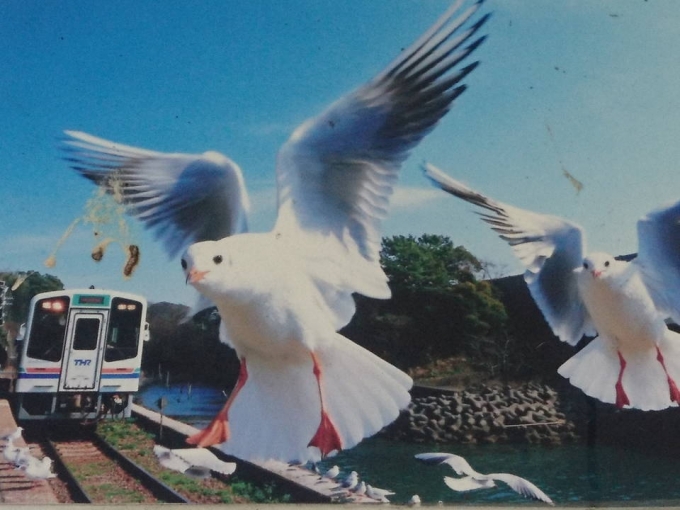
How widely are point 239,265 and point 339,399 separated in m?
0.88

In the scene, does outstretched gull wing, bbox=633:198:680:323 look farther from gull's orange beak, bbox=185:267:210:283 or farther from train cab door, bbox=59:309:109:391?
train cab door, bbox=59:309:109:391

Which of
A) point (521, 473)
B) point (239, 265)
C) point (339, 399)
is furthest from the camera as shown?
point (521, 473)

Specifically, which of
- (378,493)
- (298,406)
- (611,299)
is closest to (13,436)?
(298,406)

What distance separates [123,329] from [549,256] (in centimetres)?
244

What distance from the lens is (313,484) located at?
11.3 ft

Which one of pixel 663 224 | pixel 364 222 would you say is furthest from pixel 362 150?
pixel 663 224

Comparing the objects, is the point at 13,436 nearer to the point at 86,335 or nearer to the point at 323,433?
the point at 86,335

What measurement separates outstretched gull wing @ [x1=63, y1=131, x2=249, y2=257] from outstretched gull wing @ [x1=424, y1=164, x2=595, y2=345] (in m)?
1.37

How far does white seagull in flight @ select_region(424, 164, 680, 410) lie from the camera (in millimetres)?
3891

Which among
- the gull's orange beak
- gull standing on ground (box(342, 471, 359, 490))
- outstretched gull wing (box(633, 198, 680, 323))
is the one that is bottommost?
gull standing on ground (box(342, 471, 359, 490))

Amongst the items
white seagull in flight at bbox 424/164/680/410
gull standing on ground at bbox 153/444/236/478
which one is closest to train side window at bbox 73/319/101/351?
gull standing on ground at bbox 153/444/236/478

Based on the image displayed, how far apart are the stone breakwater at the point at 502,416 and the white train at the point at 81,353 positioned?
166 centimetres

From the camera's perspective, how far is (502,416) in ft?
12.4

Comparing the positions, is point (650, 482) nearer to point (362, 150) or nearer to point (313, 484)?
point (313, 484)
